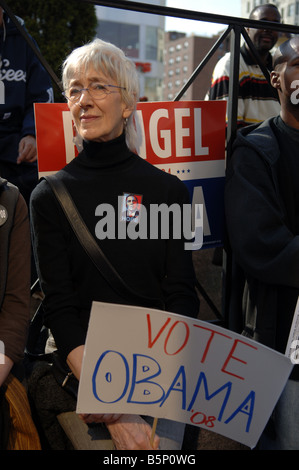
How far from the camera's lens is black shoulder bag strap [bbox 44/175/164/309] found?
205 cm

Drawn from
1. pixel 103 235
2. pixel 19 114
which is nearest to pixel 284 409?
pixel 103 235

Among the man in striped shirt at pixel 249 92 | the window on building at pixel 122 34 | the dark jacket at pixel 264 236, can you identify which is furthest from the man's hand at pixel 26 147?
the window on building at pixel 122 34

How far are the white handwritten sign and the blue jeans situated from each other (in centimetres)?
55

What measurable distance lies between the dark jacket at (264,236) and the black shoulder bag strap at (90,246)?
51cm

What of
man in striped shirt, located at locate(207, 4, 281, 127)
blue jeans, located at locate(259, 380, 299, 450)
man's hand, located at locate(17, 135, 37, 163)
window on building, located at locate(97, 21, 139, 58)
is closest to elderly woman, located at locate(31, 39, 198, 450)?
blue jeans, located at locate(259, 380, 299, 450)

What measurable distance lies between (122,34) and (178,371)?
47.9m

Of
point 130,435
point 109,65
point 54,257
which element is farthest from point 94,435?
point 109,65

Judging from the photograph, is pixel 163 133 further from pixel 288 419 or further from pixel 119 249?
pixel 288 419

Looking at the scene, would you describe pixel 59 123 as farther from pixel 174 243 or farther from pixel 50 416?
pixel 50 416

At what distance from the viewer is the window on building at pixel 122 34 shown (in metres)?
45.2

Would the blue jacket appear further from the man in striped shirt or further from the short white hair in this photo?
the man in striped shirt

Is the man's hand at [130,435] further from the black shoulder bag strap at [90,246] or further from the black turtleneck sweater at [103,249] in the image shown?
the black shoulder bag strap at [90,246]

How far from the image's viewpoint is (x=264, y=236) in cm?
222
